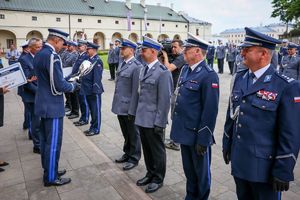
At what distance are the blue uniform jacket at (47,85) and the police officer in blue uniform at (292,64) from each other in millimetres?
6579

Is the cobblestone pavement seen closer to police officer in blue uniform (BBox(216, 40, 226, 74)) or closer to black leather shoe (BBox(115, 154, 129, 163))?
black leather shoe (BBox(115, 154, 129, 163))

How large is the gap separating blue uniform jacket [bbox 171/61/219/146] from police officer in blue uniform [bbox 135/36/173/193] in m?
0.44

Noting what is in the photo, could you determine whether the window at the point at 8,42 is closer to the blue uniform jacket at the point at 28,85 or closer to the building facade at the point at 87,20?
the building facade at the point at 87,20

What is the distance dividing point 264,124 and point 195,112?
977mm

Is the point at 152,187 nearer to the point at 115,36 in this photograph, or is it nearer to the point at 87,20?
the point at 87,20

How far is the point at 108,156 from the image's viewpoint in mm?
5371

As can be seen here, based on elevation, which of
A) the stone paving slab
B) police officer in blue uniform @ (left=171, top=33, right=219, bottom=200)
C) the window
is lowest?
the stone paving slab

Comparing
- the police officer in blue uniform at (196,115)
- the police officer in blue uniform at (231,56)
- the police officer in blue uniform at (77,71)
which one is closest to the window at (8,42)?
the police officer in blue uniform at (231,56)

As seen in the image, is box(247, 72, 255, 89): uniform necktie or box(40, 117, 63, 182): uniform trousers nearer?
box(247, 72, 255, 89): uniform necktie

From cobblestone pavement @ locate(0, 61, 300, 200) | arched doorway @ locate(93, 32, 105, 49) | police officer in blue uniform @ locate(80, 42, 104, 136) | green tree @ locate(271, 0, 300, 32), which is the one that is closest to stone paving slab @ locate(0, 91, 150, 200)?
cobblestone pavement @ locate(0, 61, 300, 200)

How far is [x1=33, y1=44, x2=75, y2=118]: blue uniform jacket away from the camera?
153 inches

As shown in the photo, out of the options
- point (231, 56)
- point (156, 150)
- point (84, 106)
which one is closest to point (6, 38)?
point (231, 56)

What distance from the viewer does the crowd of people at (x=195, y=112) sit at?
229 cm

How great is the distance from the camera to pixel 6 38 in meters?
50.2
